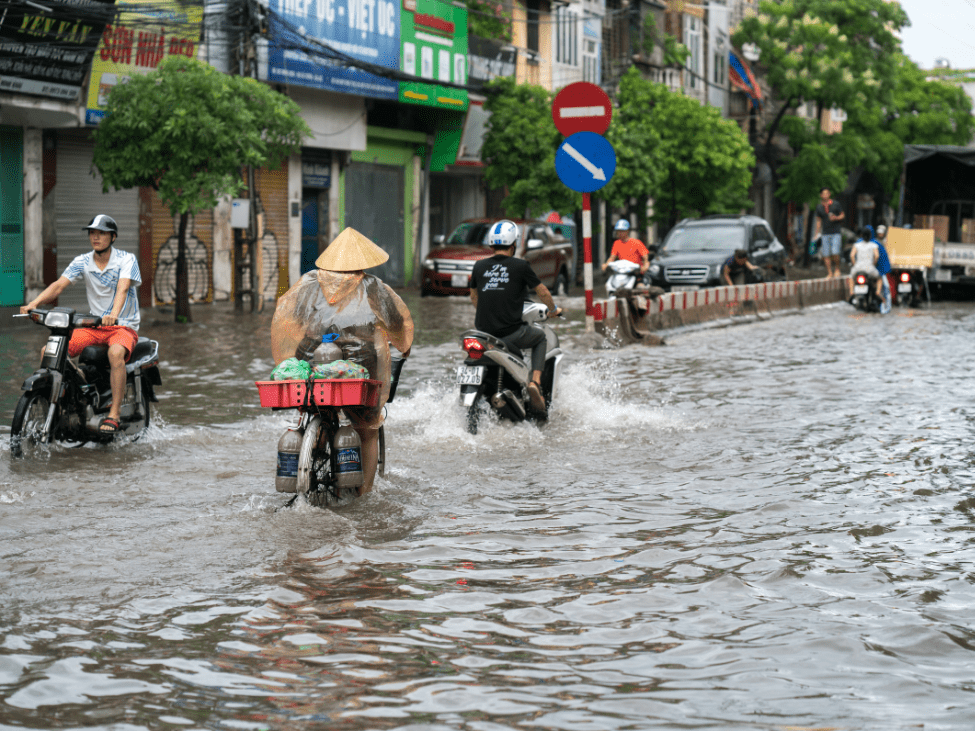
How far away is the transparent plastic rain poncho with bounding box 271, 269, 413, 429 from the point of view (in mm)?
6898

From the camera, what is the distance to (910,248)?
26.1m

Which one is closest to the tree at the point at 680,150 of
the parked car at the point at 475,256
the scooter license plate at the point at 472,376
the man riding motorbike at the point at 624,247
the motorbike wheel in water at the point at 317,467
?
the parked car at the point at 475,256

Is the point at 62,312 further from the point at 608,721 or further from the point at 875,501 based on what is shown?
the point at 608,721

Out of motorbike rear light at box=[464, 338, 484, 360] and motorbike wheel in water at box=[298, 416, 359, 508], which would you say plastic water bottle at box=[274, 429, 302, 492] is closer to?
motorbike wheel in water at box=[298, 416, 359, 508]

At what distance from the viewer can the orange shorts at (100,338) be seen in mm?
9055

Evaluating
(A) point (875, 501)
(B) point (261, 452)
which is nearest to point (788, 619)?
(A) point (875, 501)

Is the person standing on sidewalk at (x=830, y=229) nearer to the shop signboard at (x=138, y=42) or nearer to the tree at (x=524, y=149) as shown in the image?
the tree at (x=524, y=149)

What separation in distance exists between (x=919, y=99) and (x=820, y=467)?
51.7 meters

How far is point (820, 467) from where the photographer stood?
8.47 meters

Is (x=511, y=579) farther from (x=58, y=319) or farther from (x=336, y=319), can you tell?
(x=58, y=319)

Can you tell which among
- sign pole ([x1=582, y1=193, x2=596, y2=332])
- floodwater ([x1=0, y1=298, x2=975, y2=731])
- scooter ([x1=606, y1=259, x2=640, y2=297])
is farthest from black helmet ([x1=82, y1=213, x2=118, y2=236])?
scooter ([x1=606, y1=259, x2=640, y2=297])

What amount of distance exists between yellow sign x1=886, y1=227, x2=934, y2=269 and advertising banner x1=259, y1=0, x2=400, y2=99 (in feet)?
A: 36.6

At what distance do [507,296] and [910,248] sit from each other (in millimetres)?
18301

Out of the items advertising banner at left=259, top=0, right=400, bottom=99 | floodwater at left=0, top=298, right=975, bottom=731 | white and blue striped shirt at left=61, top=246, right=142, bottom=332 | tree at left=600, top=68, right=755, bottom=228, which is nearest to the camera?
floodwater at left=0, top=298, right=975, bottom=731
